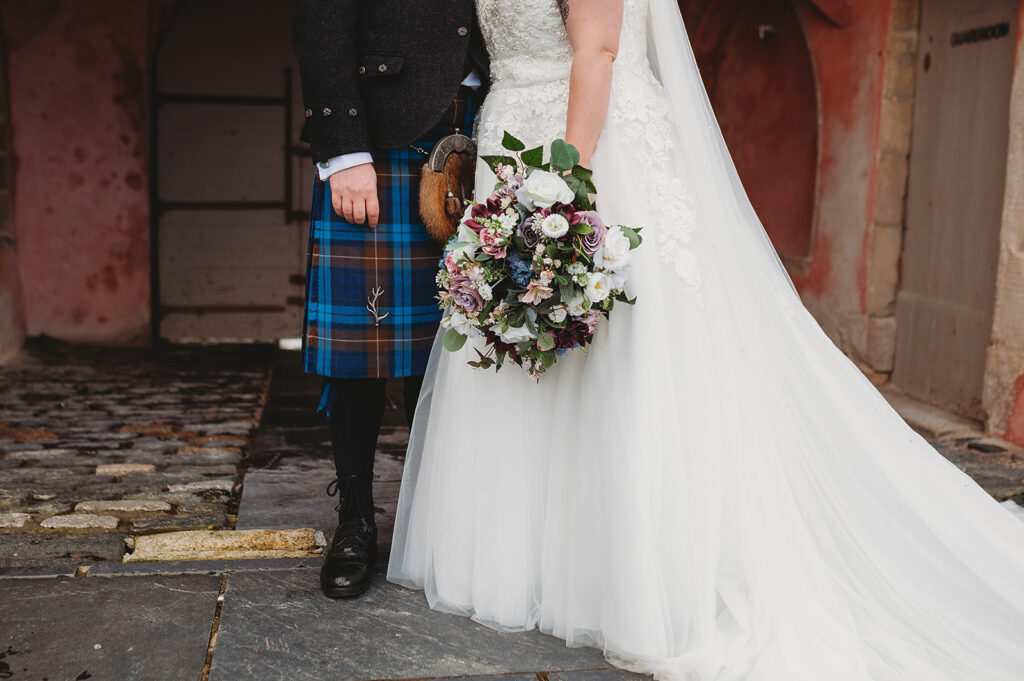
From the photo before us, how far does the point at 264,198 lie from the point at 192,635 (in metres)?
5.77

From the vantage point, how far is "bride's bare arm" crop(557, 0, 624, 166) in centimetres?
231

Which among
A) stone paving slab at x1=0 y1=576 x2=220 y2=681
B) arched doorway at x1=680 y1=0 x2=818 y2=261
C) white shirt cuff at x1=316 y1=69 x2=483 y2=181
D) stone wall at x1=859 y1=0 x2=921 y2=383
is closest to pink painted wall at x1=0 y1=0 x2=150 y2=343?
arched doorway at x1=680 y1=0 x2=818 y2=261

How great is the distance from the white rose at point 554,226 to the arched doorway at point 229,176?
584cm

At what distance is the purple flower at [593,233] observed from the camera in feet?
7.01

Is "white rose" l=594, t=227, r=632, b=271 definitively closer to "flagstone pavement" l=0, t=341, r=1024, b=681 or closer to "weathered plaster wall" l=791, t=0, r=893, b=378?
"flagstone pavement" l=0, t=341, r=1024, b=681

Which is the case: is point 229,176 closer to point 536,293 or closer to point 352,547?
point 352,547

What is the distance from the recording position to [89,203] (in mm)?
7293

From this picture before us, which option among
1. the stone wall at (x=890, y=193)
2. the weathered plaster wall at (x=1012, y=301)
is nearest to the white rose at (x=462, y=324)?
the weathered plaster wall at (x=1012, y=301)

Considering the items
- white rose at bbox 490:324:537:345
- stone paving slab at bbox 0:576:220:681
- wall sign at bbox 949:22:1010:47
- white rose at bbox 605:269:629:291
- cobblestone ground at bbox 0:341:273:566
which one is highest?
wall sign at bbox 949:22:1010:47

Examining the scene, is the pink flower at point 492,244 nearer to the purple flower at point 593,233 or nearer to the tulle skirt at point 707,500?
the purple flower at point 593,233

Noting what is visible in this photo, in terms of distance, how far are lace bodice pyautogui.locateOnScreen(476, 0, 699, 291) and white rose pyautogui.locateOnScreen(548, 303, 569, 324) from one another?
35 cm

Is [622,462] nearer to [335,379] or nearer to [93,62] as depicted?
[335,379]

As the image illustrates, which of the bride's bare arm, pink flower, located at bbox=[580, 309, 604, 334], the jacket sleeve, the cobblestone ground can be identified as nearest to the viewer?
pink flower, located at bbox=[580, 309, 604, 334]

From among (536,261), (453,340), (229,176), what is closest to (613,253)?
(536,261)
